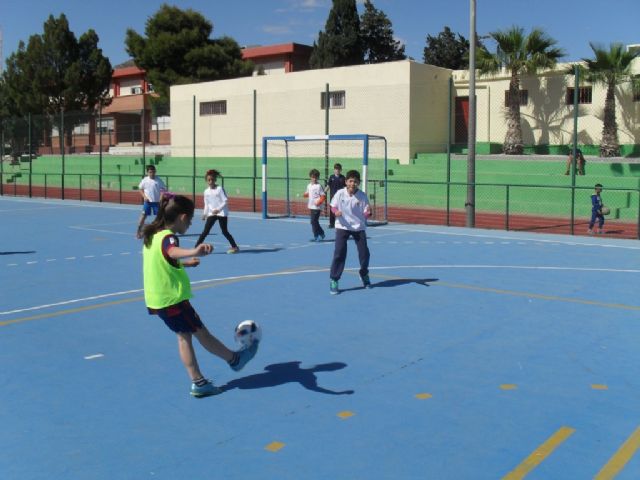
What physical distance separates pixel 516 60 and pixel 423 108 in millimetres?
4430

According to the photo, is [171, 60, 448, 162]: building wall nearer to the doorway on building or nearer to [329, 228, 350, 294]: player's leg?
the doorway on building

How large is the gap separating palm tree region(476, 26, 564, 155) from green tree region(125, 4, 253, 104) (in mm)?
24541

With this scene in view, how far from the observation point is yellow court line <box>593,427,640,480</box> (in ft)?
14.9

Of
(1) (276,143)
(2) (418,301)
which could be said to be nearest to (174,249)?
(2) (418,301)

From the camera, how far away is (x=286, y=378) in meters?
6.52

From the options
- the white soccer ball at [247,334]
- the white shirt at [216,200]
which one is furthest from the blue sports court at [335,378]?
the white shirt at [216,200]

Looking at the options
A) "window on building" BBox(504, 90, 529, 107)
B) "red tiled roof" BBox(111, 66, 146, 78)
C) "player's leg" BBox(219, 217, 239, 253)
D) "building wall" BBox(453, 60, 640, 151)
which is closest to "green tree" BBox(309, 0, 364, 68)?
"red tiled roof" BBox(111, 66, 146, 78)

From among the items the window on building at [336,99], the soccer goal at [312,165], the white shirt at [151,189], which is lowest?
the white shirt at [151,189]

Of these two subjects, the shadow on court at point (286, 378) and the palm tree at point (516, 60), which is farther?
the palm tree at point (516, 60)

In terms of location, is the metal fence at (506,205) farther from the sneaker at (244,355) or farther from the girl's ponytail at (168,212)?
the girl's ponytail at (168,212)

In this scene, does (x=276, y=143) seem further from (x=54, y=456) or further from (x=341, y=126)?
(x=54, y=456)

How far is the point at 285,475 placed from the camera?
15.0ft

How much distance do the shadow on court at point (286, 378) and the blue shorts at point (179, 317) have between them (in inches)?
28.6

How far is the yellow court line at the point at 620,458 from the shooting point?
4555mm
